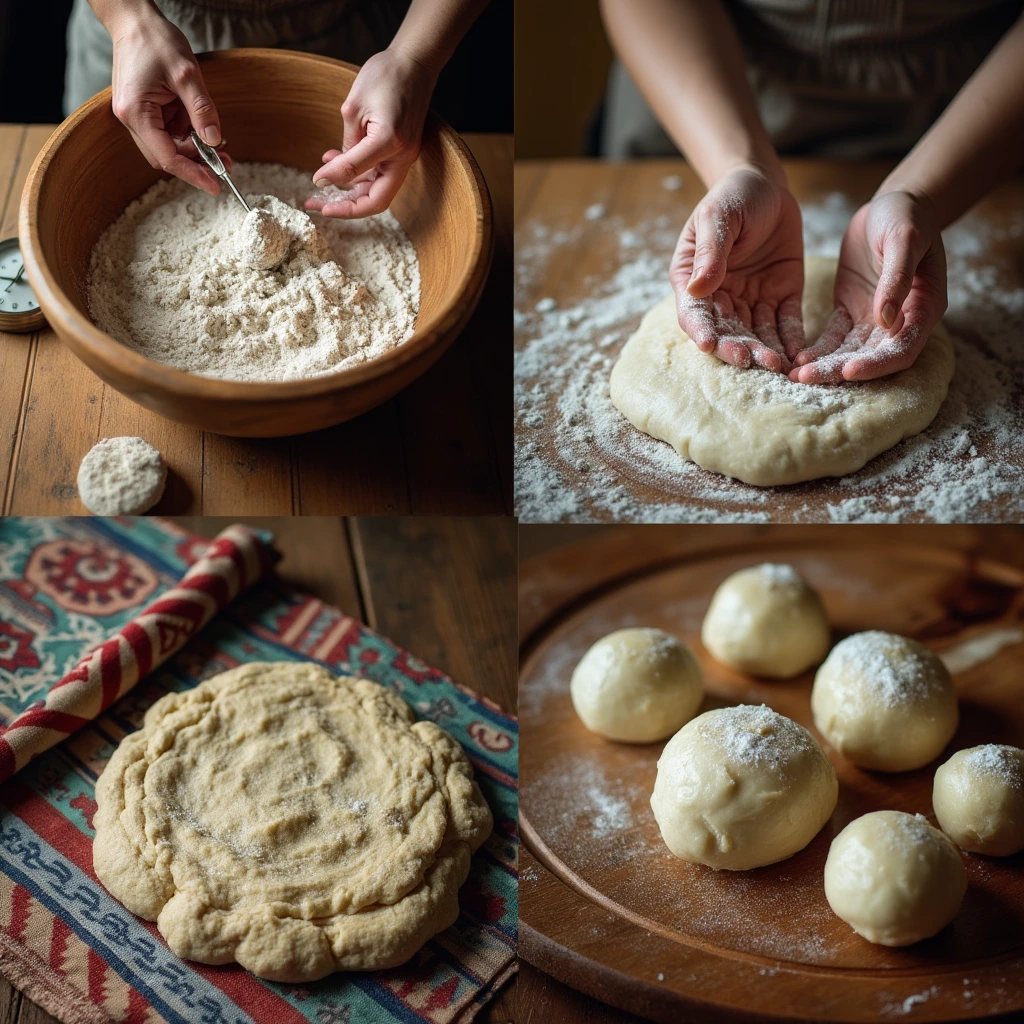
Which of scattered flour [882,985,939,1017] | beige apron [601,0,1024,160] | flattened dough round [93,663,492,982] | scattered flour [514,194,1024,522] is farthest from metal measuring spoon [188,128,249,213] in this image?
scattered flour [882,985,939,1017]

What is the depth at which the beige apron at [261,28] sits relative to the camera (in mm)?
941

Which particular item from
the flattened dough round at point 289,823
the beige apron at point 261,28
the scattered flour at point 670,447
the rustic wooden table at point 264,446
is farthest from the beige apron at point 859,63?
the flattened dough round at point 289,823

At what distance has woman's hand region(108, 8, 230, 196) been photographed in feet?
2.78

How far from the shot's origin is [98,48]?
3.15 feet

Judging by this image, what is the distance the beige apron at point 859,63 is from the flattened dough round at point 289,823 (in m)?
1.04

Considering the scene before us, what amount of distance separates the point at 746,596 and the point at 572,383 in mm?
327

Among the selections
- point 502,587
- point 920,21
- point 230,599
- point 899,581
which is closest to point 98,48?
point 230,599

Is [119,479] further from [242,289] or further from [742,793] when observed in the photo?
[742,793]

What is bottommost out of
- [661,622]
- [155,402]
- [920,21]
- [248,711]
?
[661,622]

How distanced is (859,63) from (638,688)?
3.06 feet

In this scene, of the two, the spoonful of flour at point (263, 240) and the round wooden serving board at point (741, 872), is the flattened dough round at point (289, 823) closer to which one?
the round wooden serving board at point (741, 872)

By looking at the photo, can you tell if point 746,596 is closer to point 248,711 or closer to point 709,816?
point 709,816

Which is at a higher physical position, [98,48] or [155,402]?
[98,48]

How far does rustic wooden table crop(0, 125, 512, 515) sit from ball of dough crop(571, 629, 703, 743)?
20 cm
